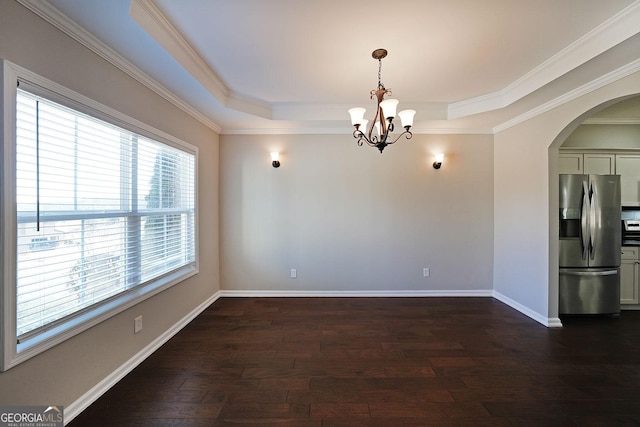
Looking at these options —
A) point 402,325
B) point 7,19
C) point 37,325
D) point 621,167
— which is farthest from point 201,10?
point 621,167

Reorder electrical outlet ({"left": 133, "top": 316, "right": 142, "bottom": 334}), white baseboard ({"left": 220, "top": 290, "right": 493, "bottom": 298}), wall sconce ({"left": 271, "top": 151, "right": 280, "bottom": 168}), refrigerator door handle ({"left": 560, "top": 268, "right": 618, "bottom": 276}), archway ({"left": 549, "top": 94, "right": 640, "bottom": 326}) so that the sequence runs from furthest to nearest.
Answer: white baseboard ({"left": 220, "top": 290, "right": 493, "bottom": 298})
wall sconce ({"left": 271, "top": 151, "right": 280, "bottom": 168})
refrigerator door handle ({"left": 560, "top": 268, "right": 618, "bottom": 276})
archway ({"left": 549, "top": 94, "right": 640, "bottom": 326})
electrical outlet ({"left": 133, "top": 316, "right": 142, "bottom": 334})

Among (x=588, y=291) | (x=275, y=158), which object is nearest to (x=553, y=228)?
(x=588, y=291)

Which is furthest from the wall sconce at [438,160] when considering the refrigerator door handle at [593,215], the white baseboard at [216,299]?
the white baseboard at [216,299]

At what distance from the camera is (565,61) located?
2234 mm

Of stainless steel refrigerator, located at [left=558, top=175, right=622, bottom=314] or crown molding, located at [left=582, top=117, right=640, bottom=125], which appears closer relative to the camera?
stainless steel refrigerator, located at [left=558, top=175, right=622, bottom=314]

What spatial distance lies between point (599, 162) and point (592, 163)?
0.30 feet

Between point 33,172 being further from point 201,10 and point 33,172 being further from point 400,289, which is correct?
point 400,289

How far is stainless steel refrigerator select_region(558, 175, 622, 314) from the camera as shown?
9.96 feet

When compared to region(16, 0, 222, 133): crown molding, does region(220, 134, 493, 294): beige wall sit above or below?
below

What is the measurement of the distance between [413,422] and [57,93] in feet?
10.1

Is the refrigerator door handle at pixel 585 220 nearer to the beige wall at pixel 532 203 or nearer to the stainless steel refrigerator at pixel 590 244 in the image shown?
the stainless steel refrigerator at pixel 590 244

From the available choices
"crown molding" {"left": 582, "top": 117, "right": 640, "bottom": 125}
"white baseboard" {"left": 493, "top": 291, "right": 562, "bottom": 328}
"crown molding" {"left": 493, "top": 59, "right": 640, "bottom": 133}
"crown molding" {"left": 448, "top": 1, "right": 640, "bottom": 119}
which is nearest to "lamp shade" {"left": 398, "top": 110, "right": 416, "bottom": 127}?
"crown molding" {"left": 448, "top": 1, "right": 640, "bottom": 119}

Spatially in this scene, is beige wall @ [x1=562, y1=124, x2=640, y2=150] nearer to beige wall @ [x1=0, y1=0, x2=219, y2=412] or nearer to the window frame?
beige wall @ [x1=0, y1=0, x2=219, y2=412]

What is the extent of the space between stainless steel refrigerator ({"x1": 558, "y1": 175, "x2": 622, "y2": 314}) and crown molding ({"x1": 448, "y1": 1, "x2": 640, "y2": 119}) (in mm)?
1251
